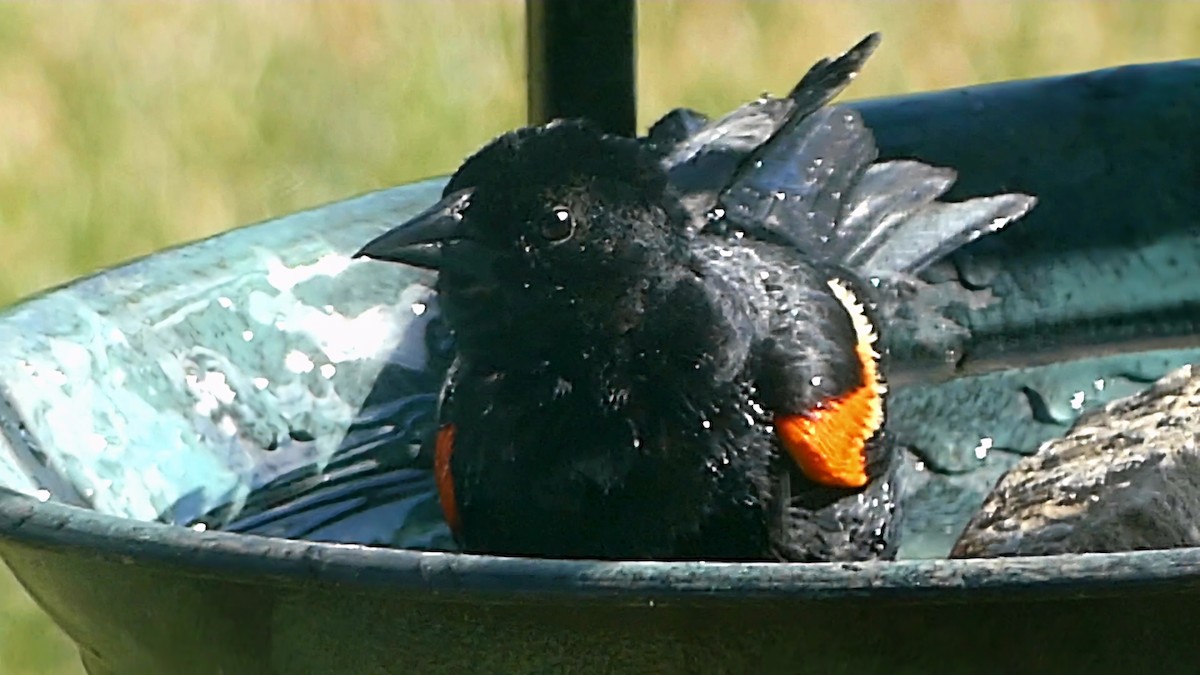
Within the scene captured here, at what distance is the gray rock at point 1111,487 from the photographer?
2324 millimetres

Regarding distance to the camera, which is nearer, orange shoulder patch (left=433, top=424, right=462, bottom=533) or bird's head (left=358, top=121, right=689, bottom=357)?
bird's head (left=358, top=121, right=689, bottom=357)

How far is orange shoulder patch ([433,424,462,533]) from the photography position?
Answer: 7.93ft

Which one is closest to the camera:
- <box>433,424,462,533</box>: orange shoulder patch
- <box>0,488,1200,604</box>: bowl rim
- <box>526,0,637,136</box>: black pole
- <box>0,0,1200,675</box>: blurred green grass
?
<box>0,488,1200,604</box>: bowl rim

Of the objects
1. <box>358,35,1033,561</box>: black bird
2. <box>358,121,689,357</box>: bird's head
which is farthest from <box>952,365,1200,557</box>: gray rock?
<box>358,121,689,357</box>: bird's head

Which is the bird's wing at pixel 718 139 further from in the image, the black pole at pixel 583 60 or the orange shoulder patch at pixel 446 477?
the orange shoulder patch at pixel 446 477

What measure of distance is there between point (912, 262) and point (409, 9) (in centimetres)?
A: 414

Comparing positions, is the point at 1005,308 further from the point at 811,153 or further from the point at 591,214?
the point at 591,214

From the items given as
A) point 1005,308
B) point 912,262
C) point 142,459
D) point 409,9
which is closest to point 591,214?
point 142,459

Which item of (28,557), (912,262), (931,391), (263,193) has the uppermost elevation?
(28,557)

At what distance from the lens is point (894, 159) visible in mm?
3076

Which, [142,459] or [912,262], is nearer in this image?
[142,459]

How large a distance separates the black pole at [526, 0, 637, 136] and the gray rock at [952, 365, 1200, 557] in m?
0.68

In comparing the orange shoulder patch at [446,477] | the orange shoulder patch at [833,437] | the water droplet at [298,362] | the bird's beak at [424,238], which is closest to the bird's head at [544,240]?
the bird's beak at [424,238]

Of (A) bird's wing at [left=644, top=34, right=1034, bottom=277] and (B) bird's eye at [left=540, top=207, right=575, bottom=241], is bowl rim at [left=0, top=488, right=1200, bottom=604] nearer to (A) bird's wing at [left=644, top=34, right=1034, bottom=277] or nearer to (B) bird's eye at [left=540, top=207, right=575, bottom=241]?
(B) bird's eye at [left=540, top=207, right=575, bottom=241]
